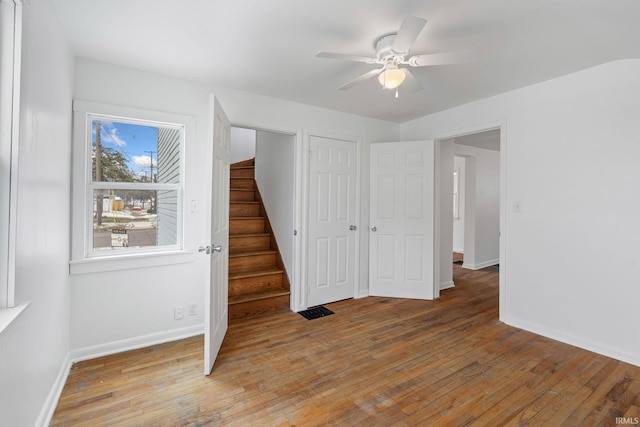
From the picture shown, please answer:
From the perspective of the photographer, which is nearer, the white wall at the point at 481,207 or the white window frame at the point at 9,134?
the white window frame at the point at 9,134

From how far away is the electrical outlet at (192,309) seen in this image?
2723 mm

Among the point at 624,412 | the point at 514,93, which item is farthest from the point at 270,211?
the point at 624,412

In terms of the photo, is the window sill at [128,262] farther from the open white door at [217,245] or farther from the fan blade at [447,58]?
the fan blade at [447,58]

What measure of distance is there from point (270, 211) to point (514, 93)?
3.04 meters

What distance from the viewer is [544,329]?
9.02 ft

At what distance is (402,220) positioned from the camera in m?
3.79

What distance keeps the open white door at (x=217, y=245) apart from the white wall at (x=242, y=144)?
3.12m

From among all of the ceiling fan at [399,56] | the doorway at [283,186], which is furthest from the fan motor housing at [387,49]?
the doorway at [283,186]

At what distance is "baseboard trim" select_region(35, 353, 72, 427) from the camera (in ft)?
5.13

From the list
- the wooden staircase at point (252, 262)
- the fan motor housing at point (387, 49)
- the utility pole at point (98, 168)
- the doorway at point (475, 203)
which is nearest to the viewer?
the fan motor housing at point (387, 49)

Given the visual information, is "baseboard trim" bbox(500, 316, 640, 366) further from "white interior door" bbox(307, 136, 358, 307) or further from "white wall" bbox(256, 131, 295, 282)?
"white wall" bbox(256, 131, 295, 282)

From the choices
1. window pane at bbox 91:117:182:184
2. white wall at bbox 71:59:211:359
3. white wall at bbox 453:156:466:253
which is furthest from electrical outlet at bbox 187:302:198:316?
white wall at bbox 453:156:466:253

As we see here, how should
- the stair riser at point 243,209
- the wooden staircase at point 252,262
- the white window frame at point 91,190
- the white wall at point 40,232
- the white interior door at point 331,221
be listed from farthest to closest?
the stair riser at point 243,209
the white interior door at point 331,221
the wooden staircase at point 252,262
the white window frame at point 91,190
the white wall at point 40,232

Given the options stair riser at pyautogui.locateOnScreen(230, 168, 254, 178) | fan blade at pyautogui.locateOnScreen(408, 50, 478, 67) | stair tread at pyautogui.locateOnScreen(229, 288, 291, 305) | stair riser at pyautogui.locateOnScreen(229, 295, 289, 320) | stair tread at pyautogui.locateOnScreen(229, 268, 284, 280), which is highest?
fan blade at pyautogui.locateOnScreen(408, 50, 478, 67)
